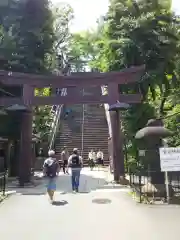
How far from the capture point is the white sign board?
35.4 ft

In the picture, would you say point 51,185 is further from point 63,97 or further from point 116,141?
point 63,97

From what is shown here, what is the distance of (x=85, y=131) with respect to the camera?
29672 mm

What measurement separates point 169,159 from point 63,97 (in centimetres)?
736

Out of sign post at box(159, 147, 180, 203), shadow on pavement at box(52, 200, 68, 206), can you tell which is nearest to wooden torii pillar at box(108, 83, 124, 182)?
shadow on pavement at box(52, 200, 68, 206)

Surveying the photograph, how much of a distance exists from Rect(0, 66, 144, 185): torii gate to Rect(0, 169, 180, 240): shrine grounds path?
Result: 3.71 m

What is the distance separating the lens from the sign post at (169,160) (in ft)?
35.4

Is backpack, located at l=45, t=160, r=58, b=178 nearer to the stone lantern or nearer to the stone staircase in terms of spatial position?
the stone lantern

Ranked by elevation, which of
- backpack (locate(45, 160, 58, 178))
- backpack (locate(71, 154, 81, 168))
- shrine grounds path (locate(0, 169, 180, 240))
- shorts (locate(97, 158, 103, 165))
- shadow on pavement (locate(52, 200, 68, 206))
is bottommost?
shrine grounds path (locate(0, 169, 180, 240))

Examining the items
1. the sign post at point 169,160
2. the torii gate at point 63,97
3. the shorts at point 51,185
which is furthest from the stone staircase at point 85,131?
the sign post at point 169,160

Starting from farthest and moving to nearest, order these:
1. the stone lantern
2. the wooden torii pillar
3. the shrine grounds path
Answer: the wooden torii pillar, the stone lantern, the shrine grounds path

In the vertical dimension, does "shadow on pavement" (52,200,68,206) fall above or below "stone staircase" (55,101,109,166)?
below

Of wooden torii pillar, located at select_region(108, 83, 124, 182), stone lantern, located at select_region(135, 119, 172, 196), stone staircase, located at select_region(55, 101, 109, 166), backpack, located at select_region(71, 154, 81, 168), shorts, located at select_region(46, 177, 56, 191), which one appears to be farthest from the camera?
stone staircase, located at select_region(55, 101, 109, 166)

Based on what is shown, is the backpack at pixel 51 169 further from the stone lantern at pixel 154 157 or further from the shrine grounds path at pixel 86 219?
the stone lantern at pixel 154 157

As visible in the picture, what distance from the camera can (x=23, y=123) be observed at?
1650 centimetres
